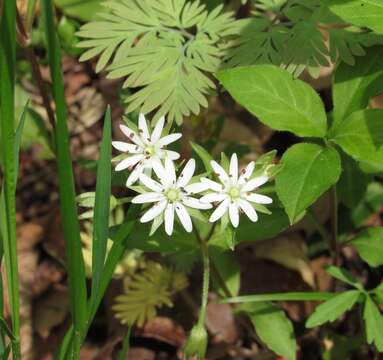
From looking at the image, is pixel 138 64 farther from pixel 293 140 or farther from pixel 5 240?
pixel 293 140

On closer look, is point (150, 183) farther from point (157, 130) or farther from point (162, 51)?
point (162, 51)

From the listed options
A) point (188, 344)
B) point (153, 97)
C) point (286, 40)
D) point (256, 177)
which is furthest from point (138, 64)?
point (188, 344)

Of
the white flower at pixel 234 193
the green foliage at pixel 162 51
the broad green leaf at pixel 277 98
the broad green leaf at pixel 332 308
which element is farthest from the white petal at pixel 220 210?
the broad green leaf at pixel 332 308

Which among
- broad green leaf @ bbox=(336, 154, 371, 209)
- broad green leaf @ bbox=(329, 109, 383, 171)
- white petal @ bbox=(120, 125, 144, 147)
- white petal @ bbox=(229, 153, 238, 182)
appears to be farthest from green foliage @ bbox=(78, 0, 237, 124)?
broad green leaf @ bbox=(336, 154, 371, 209)

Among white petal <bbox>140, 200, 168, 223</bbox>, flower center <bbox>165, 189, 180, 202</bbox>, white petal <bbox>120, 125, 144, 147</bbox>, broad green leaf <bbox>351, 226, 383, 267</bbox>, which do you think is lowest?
broad green leaf <bbox>351, 226, 383, 267</bbox>

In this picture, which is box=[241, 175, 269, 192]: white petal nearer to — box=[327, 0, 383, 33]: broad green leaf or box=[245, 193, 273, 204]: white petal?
box=[245, 193, 273, 204]: white petal

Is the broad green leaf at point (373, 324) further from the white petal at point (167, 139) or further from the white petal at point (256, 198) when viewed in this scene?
the white petal at point (167, 139)
